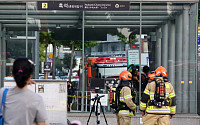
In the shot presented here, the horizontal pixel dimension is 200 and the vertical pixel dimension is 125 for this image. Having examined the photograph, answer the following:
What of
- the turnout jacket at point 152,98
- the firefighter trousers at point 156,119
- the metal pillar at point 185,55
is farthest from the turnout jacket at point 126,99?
the metal pillar at point 185,55

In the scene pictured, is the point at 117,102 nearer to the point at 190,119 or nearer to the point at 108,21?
the point at 190,119

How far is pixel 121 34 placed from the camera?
14.9 m

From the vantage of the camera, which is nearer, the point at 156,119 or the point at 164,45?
the point at 156,119

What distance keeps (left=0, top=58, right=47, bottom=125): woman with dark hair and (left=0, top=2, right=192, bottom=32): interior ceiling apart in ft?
35.2

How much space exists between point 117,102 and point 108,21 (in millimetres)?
6163

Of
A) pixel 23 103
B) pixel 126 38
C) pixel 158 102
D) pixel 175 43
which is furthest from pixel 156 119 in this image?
pixel 175 43

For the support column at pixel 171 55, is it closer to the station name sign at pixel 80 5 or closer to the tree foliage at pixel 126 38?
the tree foliage at pixel 126 38

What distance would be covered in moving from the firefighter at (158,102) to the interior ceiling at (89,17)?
657cm

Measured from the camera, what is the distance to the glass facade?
48.0ft

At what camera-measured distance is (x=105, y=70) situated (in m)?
14.7

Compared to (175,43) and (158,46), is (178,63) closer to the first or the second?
(175,43)

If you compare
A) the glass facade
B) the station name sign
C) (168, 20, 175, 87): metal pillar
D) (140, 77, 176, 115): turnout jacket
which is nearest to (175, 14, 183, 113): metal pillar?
the glass facade

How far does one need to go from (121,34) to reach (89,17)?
1306mm

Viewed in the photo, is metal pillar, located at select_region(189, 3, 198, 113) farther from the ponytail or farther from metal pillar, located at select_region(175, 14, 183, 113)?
the ponytail
